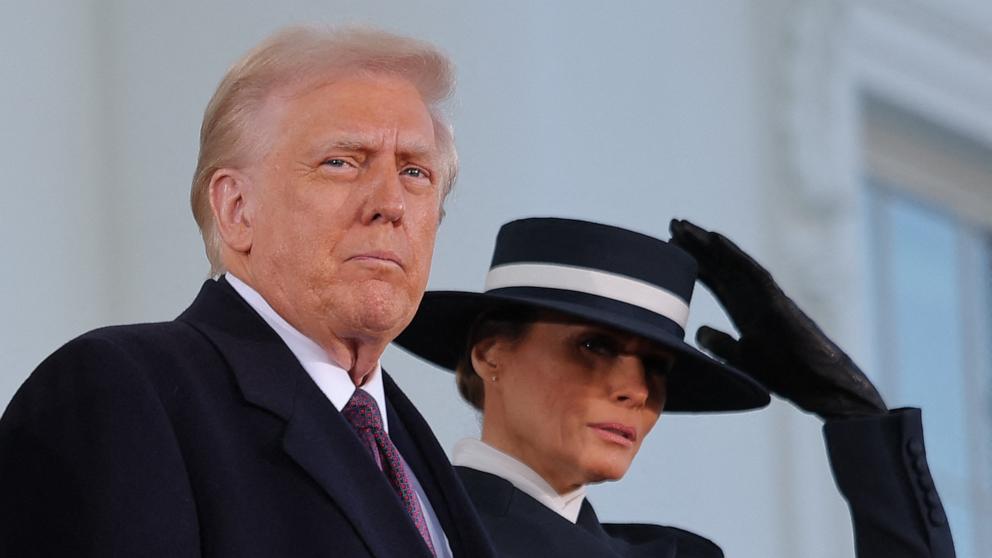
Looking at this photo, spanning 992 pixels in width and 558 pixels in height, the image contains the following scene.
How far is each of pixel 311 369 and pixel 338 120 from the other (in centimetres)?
24

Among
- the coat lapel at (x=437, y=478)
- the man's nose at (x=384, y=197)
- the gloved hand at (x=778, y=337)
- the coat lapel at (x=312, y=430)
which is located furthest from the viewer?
the gloved hand at (x=778, y=337)

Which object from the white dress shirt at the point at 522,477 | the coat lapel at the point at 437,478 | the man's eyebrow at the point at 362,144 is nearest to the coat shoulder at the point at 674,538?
the white dress shirt at the point at 522,477

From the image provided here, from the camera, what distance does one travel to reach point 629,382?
2305 mm

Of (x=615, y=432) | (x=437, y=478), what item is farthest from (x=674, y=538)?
(x=437, y=478)

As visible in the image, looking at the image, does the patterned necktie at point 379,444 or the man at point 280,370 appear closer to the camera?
the man at point 280,370

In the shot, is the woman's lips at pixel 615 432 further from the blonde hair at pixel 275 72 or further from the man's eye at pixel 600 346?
the blonde hair at pixel 275 72

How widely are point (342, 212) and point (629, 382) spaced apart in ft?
2.11

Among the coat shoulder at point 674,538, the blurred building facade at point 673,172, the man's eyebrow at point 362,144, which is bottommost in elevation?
the coat shoulder at point 674,538

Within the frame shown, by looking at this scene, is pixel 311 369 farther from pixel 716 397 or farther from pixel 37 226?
pixel 37 226

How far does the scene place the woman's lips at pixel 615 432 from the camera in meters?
2.28

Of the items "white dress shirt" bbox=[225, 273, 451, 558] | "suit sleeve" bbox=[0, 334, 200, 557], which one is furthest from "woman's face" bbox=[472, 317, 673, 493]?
"suit sleeve" bbox=[0, 334, 200, 557]

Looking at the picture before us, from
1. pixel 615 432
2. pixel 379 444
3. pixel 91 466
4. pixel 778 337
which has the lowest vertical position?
pixel 91 466

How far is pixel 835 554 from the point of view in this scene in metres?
4.66

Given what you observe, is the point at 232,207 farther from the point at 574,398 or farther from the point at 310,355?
the point at 574,398
